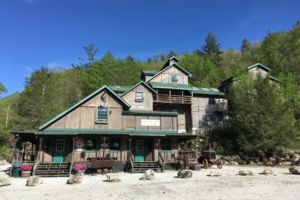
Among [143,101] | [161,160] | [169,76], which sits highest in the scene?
[169,76]

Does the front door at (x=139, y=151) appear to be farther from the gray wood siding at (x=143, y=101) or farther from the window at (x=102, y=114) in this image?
the gray wood siding at (x=143, y=101)

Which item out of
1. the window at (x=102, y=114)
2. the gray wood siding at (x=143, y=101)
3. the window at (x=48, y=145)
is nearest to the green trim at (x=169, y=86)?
the gray wood siding at (x=143, y=101)

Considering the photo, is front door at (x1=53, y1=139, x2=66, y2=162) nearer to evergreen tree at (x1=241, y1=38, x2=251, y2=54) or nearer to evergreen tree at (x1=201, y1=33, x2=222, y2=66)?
evergreen tree at (x1=201, y1=33, x2=222, y2=66)

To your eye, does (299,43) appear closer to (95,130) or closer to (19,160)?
(95,130)

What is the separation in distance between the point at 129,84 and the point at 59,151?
26.4 meters

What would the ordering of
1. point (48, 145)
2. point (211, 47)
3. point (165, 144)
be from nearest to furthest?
point (48, 145) < point (165, 144) < point (211, 47)

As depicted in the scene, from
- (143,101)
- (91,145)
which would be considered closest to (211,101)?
(143,101)

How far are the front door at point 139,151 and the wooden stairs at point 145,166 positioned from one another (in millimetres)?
1403

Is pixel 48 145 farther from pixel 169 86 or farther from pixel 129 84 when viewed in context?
pixel 129 84

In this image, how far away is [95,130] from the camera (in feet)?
64.4

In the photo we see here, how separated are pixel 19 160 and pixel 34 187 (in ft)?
23.1

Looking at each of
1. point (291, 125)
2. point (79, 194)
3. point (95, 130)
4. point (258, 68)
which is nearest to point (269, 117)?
point (291, 125)

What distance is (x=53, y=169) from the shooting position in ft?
56.5

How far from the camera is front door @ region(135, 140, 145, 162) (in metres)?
20.4
